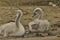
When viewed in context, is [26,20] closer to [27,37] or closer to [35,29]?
[35,29]

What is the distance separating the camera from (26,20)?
1173cm

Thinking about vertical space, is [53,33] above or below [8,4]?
below

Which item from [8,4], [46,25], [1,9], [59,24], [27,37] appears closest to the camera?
[27,37]

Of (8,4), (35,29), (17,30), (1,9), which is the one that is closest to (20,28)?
(17,30)

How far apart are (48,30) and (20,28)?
3.59 ft

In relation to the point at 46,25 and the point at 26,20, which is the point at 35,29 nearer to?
the point at 46,25

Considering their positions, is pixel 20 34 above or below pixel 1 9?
Answer: below

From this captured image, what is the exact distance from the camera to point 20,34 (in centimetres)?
988

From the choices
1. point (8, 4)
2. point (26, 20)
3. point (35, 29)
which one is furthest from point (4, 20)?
point (8, 4)

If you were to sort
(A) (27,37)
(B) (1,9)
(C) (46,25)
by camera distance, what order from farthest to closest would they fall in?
(B) (1,9)
(C) (46,25)
(A) (27,37)

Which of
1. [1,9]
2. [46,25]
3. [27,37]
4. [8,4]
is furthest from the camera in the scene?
[8,4]

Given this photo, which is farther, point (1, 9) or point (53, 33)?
point (1, 9)

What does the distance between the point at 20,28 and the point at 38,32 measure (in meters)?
0.77

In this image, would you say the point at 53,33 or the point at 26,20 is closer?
the point at 53,33
